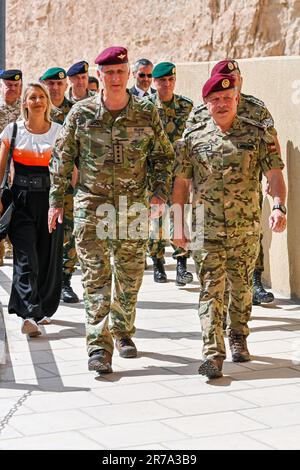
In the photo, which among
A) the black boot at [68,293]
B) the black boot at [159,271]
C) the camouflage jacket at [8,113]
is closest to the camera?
the black boot at [68,293]

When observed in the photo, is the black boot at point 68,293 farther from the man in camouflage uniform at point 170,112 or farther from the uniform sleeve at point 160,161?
the uniform sleeve at point 160,161

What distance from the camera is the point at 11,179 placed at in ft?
31.0

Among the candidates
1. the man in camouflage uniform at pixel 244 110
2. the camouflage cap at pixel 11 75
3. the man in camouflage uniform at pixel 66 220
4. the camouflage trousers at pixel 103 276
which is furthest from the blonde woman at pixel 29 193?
the camouflage cap at pixel 11 75

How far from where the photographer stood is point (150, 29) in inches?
772

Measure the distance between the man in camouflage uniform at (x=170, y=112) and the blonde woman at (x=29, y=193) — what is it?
8.05ft

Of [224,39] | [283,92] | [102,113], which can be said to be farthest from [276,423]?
[224,39]

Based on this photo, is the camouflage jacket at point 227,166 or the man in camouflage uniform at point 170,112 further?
the man in camouflage uniform at point 170,112

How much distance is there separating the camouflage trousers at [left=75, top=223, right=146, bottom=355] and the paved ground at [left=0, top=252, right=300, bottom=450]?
0.92 ft

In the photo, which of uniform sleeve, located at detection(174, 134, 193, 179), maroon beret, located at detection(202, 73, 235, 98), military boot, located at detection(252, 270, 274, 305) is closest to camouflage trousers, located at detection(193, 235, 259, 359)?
uniform sleeve, located at detection(174, 134, 193, 179)

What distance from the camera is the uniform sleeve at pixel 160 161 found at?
8055 mm

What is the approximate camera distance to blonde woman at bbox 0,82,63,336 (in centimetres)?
910

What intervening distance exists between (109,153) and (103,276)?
81 centimetres

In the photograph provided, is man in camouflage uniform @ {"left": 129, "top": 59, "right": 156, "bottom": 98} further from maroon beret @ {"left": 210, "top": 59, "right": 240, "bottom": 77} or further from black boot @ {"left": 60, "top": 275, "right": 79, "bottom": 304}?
maroon beret @ {"left": 210, "top": 59, "right": 240, "bottom": 77}
